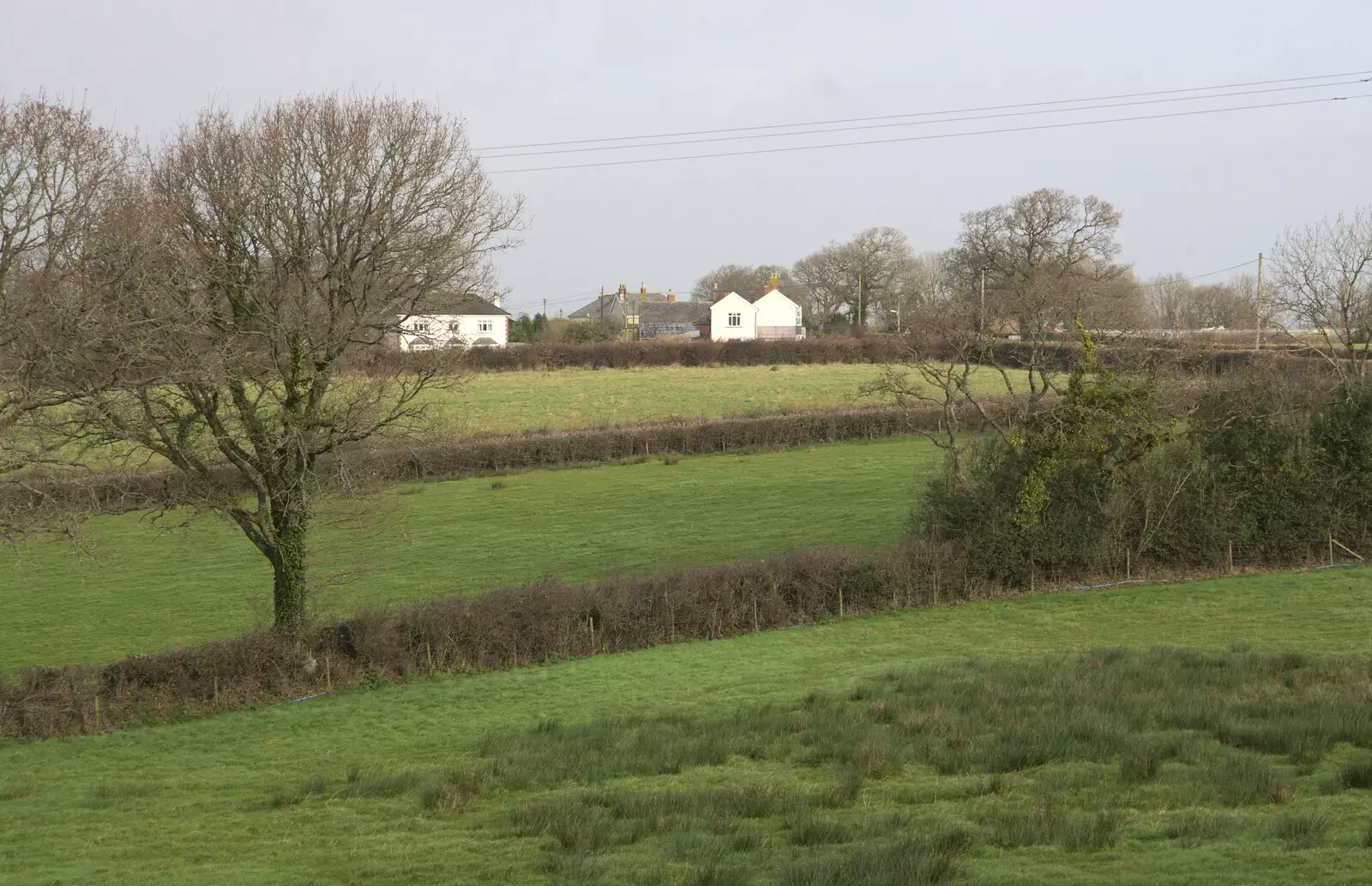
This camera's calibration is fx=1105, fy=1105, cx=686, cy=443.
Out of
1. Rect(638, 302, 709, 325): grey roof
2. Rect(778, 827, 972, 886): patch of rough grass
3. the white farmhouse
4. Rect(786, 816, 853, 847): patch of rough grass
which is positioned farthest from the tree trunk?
Rect(638, 302, 709, 325): grey roof

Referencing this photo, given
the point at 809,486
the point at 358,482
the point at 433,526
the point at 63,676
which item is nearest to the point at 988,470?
the point at 809,486

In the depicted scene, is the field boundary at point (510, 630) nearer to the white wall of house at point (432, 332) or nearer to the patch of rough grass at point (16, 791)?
the patch of rough grass at point (16, 791)

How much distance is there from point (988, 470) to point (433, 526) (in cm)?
1561

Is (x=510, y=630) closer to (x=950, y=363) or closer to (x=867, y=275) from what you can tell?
(x=950, y=363)

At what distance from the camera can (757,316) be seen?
92.3m

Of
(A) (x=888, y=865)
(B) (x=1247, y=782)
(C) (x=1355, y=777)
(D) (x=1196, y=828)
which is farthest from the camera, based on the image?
(B) (x=1247, y=782)

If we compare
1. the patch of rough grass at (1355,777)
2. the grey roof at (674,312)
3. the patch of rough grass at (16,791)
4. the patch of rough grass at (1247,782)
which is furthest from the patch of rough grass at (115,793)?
the grey roof at (674,312)

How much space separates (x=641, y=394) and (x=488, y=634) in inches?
1347

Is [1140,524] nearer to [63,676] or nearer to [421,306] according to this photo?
[421,306]

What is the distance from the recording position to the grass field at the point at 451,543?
73.6 feet

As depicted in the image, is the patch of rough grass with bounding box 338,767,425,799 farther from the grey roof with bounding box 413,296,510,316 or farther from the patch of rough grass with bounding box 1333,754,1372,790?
the grey roof with bounding box 413,296,510,316

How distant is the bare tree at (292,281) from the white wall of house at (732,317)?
70.7 meters

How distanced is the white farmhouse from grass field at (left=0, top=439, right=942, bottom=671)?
Answer: 51.1 metres

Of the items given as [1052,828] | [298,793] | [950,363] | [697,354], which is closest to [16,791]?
[298,793]
